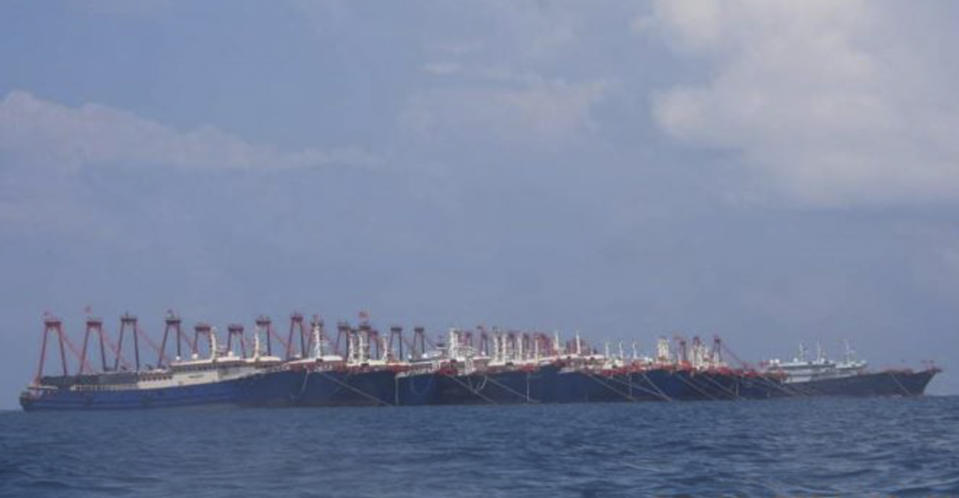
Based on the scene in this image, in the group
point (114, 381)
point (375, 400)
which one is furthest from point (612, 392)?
point (114, 381)

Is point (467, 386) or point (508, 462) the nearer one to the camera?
point (508, 462)

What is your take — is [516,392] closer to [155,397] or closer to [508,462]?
[155,397]

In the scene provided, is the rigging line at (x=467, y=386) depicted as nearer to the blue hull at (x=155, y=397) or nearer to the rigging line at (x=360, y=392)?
the rigging line at (x=360, y=392)

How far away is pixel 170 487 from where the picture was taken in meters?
45.6

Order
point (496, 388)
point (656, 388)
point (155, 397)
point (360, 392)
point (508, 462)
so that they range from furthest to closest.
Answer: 1. point (656, 388)
2. point (155, 397)
3. point (496, 388)
4. point (360, 392)
5. point (508, 462)

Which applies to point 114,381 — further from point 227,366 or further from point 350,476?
point 350,476

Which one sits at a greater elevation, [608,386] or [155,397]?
[608,386]

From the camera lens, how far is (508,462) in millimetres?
54281

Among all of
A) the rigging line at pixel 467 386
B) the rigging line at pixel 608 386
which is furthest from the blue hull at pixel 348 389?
the rigging line at pixel 608 386

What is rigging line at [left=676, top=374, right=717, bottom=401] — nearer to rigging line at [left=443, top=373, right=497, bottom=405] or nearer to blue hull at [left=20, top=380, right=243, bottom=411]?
rigging line at [left=443, top=373, right=497, bottom=405]

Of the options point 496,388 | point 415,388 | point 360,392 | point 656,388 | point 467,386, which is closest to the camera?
point 360,392

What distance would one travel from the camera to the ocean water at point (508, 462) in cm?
4262

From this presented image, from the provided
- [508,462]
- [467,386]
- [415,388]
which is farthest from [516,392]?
[508,462]

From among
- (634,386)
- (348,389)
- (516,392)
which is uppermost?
(348,389)
